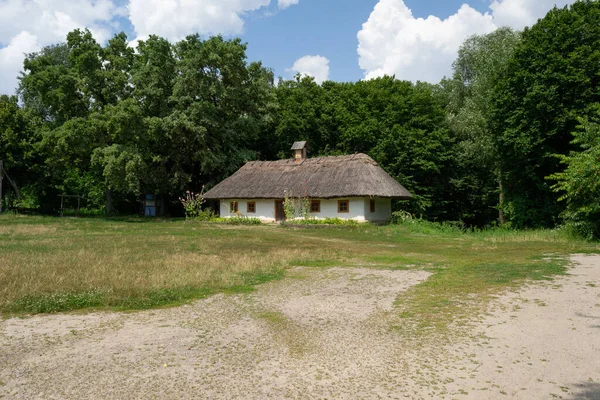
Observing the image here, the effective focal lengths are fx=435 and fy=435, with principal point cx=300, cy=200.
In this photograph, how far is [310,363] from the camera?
189 inches

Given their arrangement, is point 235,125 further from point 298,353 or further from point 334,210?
point 298,353

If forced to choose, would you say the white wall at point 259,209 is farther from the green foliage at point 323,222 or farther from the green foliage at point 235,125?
the green foliage at point 323,222

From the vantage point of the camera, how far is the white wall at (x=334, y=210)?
28.2 metres

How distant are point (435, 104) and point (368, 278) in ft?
99.3

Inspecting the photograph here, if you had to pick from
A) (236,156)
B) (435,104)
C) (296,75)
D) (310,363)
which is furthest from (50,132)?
(310,363)

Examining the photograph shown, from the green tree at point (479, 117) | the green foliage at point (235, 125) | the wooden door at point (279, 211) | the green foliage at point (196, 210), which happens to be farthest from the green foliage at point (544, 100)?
the green foliage at point (196, 210)

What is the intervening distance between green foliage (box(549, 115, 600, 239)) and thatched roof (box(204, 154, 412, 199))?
38.1 feet

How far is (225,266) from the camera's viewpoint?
11.2 metres

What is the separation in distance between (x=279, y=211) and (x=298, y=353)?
26.9 m

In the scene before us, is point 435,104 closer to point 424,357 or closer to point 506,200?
point 506,200

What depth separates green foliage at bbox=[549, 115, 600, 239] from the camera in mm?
15734

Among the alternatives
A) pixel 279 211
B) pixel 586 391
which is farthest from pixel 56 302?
pixel 279 211

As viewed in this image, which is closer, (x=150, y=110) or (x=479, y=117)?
(x=479, y=117)

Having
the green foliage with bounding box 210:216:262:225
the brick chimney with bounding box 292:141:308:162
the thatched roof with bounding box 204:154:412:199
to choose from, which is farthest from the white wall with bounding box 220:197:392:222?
the brick chimney with bounding box 292:141:308:162
